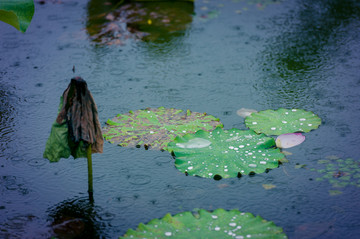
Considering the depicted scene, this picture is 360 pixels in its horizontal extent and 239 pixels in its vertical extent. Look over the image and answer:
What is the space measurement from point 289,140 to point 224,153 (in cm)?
36

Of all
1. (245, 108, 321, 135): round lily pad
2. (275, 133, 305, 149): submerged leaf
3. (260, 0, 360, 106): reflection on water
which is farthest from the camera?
(260, 0, 360, 106): reflection on water

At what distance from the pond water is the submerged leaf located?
4 cm

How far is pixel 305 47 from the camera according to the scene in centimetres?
339

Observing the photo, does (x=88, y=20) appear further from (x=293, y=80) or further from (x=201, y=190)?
(x=201, y=190)

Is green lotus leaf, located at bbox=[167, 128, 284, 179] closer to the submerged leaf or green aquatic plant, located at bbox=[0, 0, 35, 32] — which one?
the submerged leaf

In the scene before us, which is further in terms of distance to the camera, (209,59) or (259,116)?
(209,59)

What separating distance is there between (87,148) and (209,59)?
158cm

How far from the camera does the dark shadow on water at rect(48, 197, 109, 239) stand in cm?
177

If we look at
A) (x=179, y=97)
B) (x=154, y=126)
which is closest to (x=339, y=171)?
(x=154, y=126)

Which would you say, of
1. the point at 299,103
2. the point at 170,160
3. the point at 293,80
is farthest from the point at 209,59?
the point at 170,160

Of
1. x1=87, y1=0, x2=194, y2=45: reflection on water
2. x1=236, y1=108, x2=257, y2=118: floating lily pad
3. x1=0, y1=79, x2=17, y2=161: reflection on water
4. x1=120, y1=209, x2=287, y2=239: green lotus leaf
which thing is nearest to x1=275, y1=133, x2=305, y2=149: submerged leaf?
x1=236, y1=108, x2=257, y2=118: floating lily pad

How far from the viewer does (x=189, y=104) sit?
2697 millimetres

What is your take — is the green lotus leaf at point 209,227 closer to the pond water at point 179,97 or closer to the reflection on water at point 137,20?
the pond water at point 179,97

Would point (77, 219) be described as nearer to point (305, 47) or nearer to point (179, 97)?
point (179, 97)
